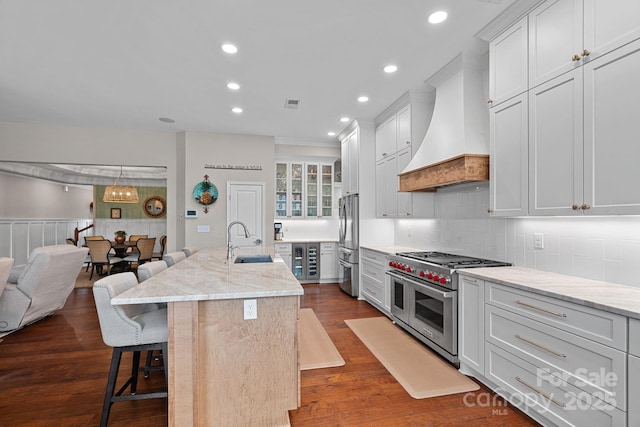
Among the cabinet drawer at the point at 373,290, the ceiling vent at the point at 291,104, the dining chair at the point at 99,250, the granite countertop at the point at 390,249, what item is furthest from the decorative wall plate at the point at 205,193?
the cabinet drawer at the point at 373,290

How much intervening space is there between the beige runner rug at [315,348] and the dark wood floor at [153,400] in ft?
0.29

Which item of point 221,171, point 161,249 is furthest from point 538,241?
point 161,249

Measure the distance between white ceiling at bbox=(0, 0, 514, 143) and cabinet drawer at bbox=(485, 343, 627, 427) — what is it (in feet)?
8.47

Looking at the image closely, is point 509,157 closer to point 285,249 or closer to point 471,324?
point 471,324

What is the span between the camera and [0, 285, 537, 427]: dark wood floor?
1.96 meters

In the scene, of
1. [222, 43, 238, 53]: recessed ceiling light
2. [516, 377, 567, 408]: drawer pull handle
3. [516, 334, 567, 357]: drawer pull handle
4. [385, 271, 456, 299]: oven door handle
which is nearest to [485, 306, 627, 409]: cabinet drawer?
[516, 334, 567, 357]: drawer pull handle

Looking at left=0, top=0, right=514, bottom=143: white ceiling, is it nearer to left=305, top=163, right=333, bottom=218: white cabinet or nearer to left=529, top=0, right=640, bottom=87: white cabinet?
left=529, top=0, right=640, bottom=87: white cabinet

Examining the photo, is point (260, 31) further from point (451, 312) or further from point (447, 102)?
point (451, 312)

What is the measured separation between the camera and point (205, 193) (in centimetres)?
545

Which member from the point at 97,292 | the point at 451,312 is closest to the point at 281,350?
the point at 97,292

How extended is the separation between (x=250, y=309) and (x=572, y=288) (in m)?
→ 1.97

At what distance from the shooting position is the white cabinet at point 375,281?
13.1 ft

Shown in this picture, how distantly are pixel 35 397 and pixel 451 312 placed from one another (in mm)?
3332

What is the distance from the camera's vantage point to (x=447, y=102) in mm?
3137
